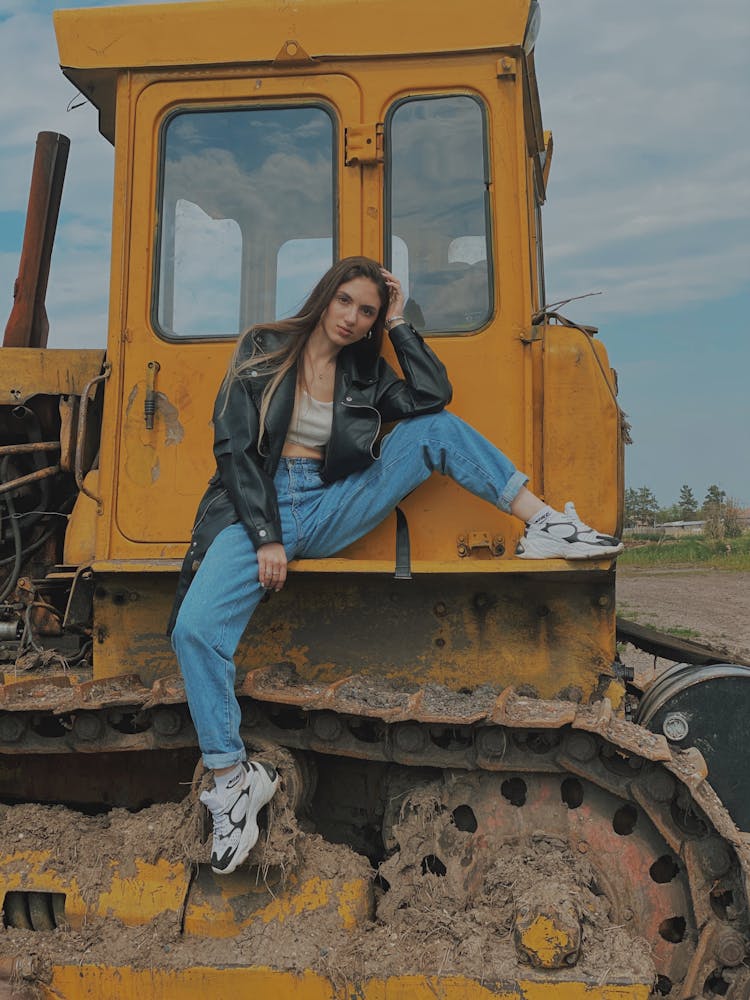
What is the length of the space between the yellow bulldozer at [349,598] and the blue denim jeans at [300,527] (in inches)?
8.0

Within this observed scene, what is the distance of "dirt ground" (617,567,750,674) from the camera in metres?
12.6

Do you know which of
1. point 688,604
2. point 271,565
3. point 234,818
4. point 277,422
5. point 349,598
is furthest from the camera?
point 688,604

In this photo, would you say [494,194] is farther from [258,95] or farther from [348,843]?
[348,843]

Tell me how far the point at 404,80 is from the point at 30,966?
3.62 m

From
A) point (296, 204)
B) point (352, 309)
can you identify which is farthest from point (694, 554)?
point (352, 309)

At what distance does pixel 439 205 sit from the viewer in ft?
14.2

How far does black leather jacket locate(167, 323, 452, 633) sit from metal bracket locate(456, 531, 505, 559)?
53 centimetres

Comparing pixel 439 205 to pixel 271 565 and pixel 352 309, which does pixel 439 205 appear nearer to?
pixel 352 309

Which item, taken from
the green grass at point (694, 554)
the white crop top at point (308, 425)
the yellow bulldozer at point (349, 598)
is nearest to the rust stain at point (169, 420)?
the yellow bulldozer at point (349, 598)

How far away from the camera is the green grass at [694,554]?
86.2ft

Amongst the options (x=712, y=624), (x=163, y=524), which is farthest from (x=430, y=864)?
(x=712, y=624)

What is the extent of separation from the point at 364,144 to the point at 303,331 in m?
0.84

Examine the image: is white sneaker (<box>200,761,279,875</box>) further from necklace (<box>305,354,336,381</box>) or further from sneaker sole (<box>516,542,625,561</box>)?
necklace (<box>305,354,336,381</box>)

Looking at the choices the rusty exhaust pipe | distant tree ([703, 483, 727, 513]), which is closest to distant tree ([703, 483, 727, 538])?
distant tree ([703, 483, 727, 513])
